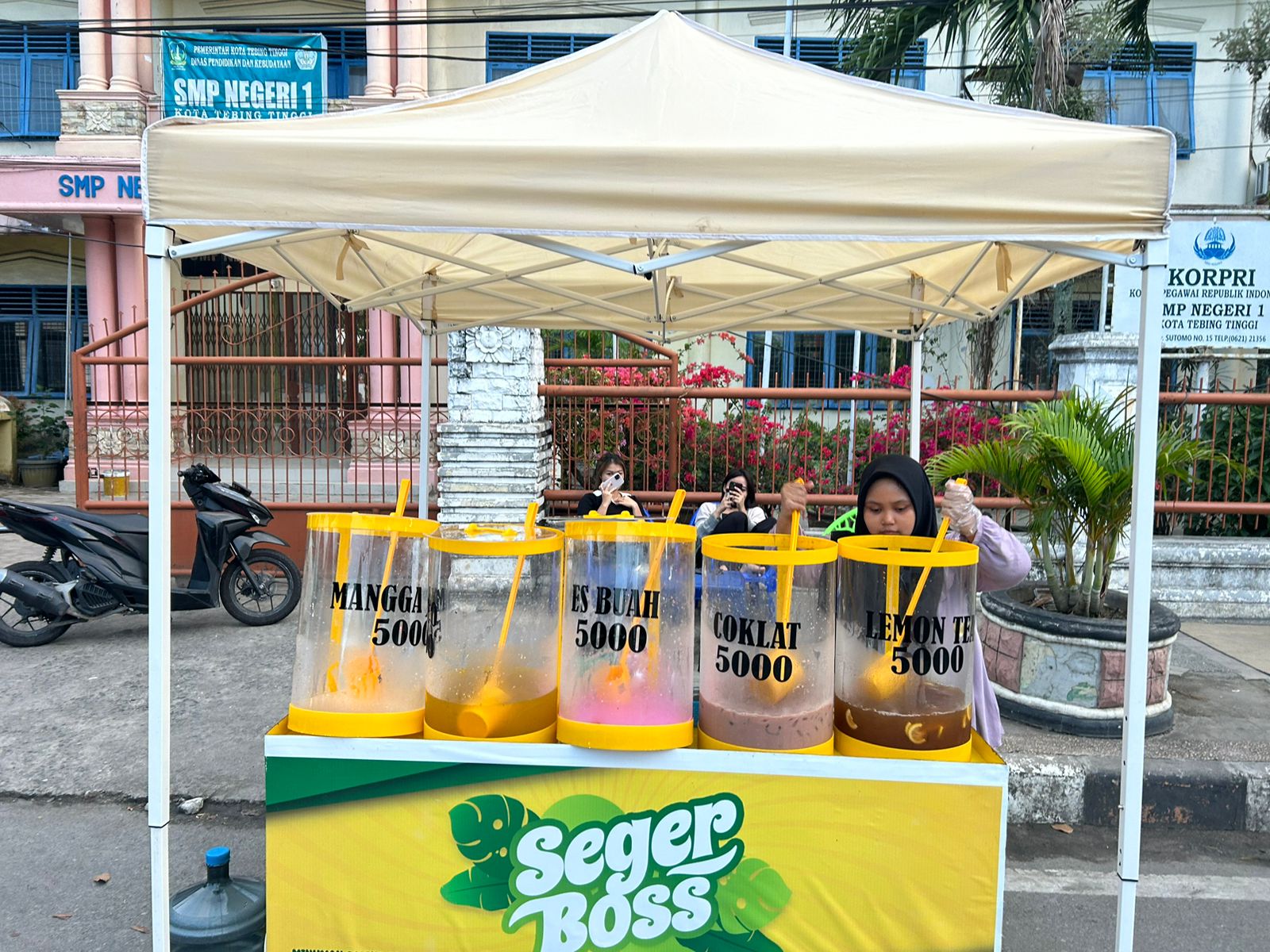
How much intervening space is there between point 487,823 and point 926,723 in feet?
3.67

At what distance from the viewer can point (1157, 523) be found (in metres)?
7.55

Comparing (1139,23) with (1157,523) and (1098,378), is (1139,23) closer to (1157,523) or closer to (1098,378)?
(1098,378)

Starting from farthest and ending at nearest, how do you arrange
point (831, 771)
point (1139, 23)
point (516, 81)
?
point (1139, 23)
point (516, 81)
point (831, 771)

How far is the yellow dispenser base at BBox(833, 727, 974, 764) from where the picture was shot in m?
2.22

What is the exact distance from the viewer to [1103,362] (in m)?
6.97

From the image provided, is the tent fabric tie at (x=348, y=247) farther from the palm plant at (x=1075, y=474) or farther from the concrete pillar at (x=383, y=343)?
the concrete pillar at (x=383, y=343)

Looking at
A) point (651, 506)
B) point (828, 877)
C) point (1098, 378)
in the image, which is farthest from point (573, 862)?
point (1098, 378)

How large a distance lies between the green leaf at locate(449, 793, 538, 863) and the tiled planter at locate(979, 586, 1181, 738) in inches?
131

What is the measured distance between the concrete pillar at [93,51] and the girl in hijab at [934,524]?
13875mm

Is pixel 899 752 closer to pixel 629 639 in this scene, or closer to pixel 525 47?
pixel 629 639

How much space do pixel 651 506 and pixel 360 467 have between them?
8.00ft

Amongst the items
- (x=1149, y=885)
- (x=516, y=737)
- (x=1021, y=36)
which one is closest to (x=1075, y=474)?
(x=1149, y=885)

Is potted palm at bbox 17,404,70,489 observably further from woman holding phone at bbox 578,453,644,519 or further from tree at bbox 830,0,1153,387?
tree at bbox 830,0,1153,387

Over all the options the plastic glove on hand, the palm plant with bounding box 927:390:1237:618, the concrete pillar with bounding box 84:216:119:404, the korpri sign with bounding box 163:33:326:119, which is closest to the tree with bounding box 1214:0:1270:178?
the palm plant with bounding box 927:390:1237:618
